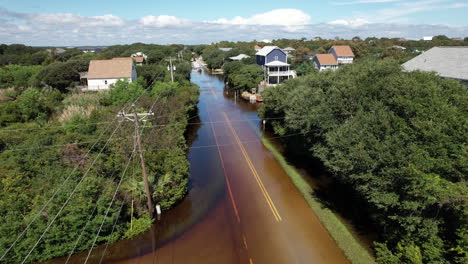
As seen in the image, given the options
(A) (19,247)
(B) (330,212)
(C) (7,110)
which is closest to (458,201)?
(B) (330,212)

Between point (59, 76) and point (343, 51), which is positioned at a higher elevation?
point (343, 51)

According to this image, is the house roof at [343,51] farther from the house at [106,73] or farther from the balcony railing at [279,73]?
the house at [106,73]

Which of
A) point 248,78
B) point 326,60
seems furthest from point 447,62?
point 326,60

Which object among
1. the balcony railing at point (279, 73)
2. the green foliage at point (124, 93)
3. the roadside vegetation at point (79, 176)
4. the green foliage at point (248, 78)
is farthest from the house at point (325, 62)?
the roadside vegetation at point (79, 176)

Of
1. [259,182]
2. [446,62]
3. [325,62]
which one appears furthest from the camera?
[325,62]

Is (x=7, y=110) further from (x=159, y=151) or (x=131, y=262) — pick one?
(x=131, y=262)

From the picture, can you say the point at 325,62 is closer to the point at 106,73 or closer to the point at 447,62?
the point at 447,62
